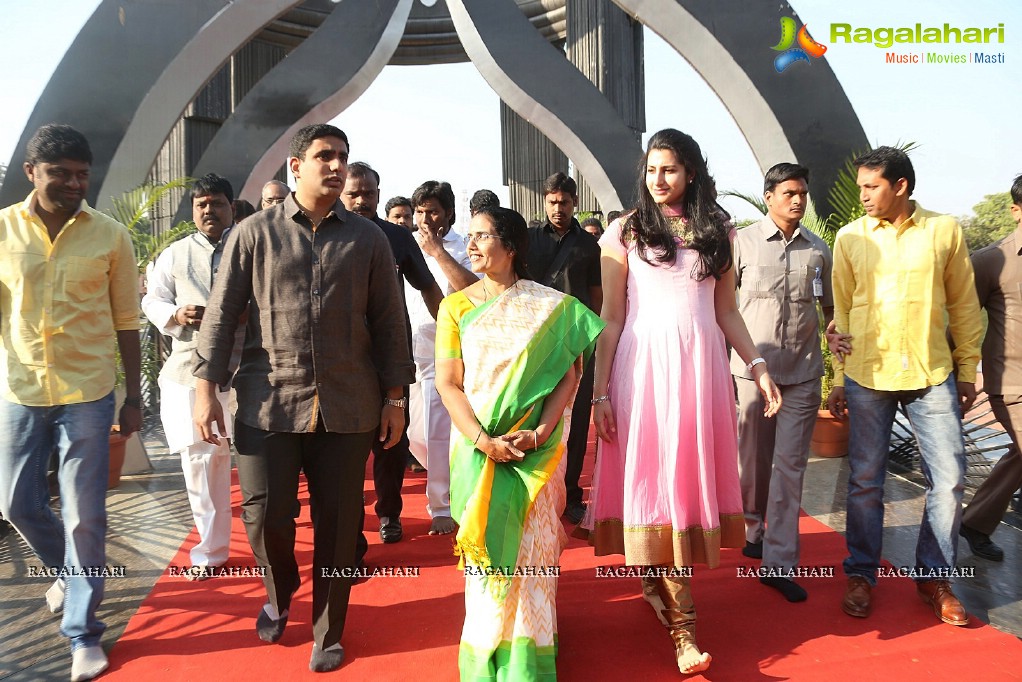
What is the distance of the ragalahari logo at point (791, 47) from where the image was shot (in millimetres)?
5906

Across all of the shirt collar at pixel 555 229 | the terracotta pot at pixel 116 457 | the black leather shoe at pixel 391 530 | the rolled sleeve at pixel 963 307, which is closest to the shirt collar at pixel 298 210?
the shirt collar at pixel 555 229

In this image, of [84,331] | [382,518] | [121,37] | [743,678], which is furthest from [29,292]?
[121,37]

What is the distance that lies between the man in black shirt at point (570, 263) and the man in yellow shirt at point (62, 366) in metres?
2.24

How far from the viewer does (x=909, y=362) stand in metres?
2.90

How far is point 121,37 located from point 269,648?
19.5ft

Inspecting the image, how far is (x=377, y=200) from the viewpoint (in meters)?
3.82

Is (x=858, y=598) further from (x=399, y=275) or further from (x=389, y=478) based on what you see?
(x=399, y=275)

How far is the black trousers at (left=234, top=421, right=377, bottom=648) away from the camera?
2.54 meters

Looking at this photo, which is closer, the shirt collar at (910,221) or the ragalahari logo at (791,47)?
the shirt collar at (910,221)

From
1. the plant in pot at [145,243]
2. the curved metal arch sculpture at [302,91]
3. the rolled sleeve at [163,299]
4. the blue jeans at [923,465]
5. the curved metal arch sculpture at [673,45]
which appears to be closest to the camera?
the blue jeans at [923,465]

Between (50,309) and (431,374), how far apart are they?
2.01 metres

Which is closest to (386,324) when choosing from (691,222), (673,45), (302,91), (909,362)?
(691,222)

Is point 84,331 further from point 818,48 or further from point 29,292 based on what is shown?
point 818,48

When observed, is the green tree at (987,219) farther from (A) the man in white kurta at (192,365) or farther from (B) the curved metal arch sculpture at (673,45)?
(A) the man in white kurta at (192,365)
